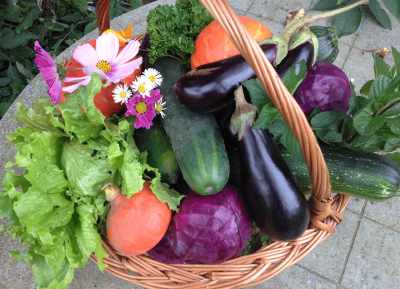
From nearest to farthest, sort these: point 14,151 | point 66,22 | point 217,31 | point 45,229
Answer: point 45,229 → point 217,31 → point 14,151 → point 66,22

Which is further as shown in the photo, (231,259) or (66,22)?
(66,22)

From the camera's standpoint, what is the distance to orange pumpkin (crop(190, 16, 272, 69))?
100 cm

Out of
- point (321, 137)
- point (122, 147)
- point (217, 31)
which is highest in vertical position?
point (217, 31)

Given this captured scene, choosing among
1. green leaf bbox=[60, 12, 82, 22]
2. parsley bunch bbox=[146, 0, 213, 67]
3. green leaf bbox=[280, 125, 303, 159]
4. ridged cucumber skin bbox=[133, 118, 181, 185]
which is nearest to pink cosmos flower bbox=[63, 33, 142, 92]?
parsley bunch bbox=[146, 0, 213, 67]

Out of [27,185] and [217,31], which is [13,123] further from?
[217,31]

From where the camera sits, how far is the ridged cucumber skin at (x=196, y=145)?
0.89m

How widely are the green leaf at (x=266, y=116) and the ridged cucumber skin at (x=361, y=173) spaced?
214 millimetres

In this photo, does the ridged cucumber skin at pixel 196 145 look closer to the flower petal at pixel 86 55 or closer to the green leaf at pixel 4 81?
the flower petal at pixel 86 55

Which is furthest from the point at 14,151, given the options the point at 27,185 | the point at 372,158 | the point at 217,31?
the point at 372,158

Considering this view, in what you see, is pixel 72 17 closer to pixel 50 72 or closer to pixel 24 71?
pixel 24 71

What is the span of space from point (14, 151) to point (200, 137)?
39.5 inches

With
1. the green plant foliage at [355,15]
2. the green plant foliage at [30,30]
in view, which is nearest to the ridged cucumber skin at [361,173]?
the green plant foliage at [355,15]

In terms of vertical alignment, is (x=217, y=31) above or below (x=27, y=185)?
above

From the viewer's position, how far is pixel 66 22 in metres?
1.94
